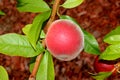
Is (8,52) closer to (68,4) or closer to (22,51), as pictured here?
(22,51)

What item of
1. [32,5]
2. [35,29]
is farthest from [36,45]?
[32,5]

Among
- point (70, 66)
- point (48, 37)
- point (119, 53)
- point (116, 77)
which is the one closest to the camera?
point (48, 37)

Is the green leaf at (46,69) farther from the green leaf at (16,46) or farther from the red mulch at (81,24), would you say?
the red mulch at (81,24)

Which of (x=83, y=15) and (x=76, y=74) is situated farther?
(x=83, y=15)

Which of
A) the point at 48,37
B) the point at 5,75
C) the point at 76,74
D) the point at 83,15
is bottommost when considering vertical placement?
the point at 76,74

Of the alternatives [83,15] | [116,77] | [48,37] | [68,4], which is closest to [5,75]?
[48,37]

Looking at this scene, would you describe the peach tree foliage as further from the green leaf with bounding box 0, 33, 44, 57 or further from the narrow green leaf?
the narrow green leaf
